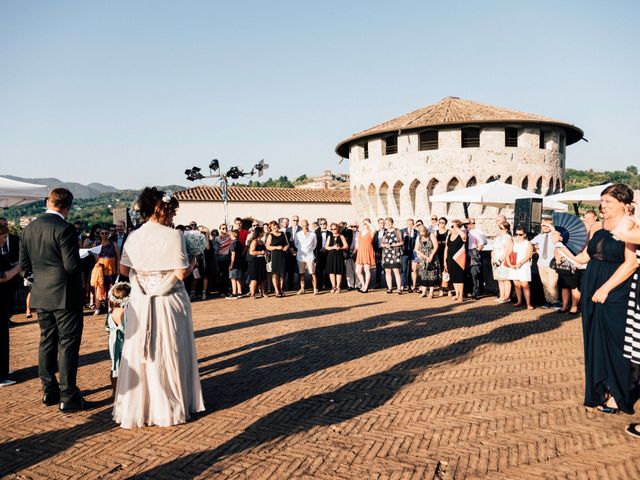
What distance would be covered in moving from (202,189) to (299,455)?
35.6 metres

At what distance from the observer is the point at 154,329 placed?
415 centimetres

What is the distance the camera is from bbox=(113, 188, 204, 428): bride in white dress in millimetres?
4129

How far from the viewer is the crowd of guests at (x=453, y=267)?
4.29 m

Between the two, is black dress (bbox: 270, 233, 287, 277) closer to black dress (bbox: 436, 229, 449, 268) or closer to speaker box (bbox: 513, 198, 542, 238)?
black dress (bbox: 436, 229, 449, 268)

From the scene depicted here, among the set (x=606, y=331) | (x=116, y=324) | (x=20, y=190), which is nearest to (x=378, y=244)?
(x=20, y=190)

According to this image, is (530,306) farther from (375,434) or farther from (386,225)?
(375,434)

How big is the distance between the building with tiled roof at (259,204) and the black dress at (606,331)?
106ft

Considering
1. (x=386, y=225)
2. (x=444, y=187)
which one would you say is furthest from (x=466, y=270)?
(x=444, y=187)

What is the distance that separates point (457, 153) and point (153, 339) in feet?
83.5

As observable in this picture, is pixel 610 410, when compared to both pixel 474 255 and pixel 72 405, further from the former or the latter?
pixel 474 255

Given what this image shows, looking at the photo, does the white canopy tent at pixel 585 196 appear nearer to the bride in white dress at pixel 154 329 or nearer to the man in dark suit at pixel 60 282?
the bride in white dress at pixel 154 329

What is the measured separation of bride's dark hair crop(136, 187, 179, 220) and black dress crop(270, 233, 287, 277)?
7.98 meters

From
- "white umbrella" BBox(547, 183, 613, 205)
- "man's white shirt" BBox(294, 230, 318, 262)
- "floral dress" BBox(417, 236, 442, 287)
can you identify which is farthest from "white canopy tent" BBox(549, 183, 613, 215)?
"man's white shirt" BBox(294, 230, 318, 262)

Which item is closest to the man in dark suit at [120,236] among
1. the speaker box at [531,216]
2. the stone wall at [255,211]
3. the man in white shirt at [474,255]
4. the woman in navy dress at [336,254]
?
the woman in navy dress at [336,254]
